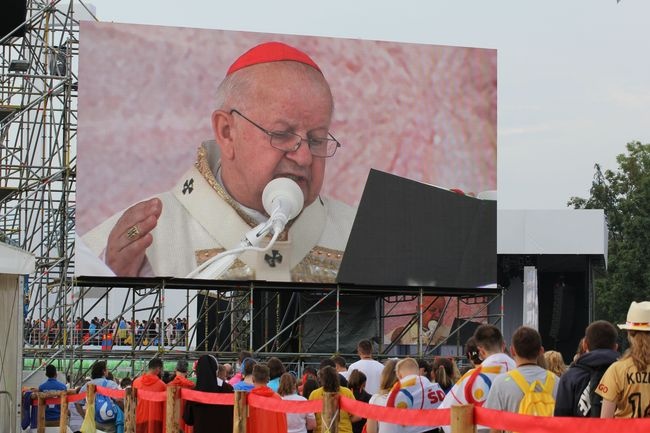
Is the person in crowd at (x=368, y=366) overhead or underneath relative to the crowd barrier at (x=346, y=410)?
overhead

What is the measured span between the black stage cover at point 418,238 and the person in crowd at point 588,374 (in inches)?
716

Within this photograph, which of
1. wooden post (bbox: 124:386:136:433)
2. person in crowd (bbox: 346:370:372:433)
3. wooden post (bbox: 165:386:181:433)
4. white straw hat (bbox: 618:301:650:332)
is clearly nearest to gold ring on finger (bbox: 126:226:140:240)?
wooden post (bbox: 124:386:136:433)

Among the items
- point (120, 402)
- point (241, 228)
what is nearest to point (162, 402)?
point (120, 402)

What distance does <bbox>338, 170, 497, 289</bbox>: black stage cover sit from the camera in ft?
84.4

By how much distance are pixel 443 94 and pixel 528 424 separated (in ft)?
67.6

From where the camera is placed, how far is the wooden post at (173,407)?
12422mm

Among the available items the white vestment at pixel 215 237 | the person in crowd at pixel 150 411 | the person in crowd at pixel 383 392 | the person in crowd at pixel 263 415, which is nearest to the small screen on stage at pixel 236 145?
the white vestment at pixel 215 237

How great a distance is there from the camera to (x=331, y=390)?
10.1 metres

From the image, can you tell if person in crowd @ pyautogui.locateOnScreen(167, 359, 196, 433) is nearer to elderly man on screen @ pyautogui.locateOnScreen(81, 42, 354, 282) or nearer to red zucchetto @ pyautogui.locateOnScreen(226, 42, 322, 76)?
elderly man on screen @ pyautogui.locateOnScreen(81, 42, 354, 282)

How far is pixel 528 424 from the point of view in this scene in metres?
6.58

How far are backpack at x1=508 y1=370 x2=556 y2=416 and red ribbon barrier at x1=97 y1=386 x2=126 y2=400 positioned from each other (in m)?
7.54

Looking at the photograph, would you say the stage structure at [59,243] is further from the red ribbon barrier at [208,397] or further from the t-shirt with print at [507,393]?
the t-shirt with print at [507,393]

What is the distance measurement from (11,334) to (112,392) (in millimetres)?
2357

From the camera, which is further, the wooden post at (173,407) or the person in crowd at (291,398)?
the wooden post at (173,407)
